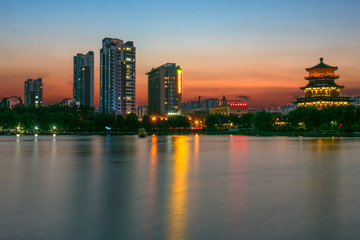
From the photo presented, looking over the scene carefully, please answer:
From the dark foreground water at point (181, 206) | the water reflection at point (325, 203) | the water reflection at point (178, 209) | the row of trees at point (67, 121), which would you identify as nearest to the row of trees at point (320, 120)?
the row of trees at point (67, 121)

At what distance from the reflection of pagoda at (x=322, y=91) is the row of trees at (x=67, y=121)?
6706cm

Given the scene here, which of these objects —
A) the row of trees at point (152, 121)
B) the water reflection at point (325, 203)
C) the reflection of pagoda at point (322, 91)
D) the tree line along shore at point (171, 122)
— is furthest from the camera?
the reflection of pagoda at point (322, 91)

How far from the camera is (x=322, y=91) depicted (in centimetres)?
14112

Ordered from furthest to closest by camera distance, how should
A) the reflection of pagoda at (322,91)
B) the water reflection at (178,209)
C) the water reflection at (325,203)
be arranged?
the reflection of pagoda at (322,91) → the water reflection at (325,203) → the water reflection at (178,209)

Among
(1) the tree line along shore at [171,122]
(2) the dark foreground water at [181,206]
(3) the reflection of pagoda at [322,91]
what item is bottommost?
(2) the dark foreground water at [181,206]

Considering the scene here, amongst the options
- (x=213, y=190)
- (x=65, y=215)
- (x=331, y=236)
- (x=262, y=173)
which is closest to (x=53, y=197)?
(x=65, y=215)

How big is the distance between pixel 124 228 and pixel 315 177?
12041 mm

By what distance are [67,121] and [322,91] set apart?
329ft

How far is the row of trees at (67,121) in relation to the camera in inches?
5022

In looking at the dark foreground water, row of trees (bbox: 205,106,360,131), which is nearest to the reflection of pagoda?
row of trees (bbox: 205,106,360,131)

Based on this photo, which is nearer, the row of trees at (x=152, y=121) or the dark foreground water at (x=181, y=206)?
the dark foreground water at (x=181, y=206)

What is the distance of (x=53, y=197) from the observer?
1243 cm

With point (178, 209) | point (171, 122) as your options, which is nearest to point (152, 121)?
point (171, 122)

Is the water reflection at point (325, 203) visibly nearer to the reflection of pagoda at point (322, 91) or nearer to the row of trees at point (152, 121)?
the row of trees at point (152, 121)
